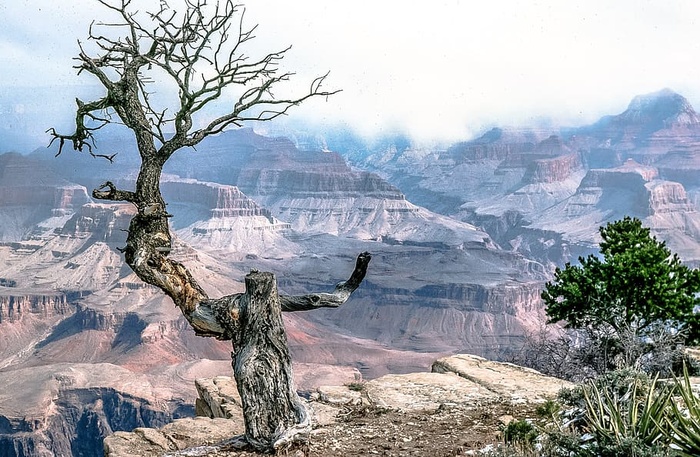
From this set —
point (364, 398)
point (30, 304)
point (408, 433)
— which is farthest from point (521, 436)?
point (30, 304)

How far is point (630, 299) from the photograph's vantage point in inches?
586

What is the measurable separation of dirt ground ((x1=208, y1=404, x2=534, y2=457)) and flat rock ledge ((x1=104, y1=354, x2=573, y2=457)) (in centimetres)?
45

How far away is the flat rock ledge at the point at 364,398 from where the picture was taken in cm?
1203

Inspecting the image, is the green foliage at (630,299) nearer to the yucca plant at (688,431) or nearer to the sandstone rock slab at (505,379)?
the sandstone rock slab at (505,379)

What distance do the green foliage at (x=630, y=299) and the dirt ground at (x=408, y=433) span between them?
357cm

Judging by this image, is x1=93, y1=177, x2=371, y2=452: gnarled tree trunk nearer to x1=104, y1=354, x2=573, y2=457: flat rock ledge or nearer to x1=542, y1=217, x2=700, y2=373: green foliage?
x1=104, y1=354, x2=573, y2=457: flat rock ledge

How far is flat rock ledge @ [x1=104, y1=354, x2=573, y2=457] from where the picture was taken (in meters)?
12.0

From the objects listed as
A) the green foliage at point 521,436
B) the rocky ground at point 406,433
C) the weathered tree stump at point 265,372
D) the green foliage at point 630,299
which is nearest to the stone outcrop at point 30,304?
the green foliage at point 630,299

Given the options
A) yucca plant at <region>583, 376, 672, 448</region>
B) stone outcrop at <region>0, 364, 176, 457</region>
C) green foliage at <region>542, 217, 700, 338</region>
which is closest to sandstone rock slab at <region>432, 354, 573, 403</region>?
green foliage at <region>542, 217, 700, 338</region>

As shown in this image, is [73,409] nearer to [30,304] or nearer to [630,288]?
[30,304]

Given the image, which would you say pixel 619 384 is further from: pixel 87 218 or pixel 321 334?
pixel 87 218

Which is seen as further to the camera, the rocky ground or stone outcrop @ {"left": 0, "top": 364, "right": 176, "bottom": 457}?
stone outcrop @ {"left": 0, "top": 364, "right": 176, "bottom": 457}

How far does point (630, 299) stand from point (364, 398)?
19.4 ft

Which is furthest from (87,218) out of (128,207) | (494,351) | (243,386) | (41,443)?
(243,386)
